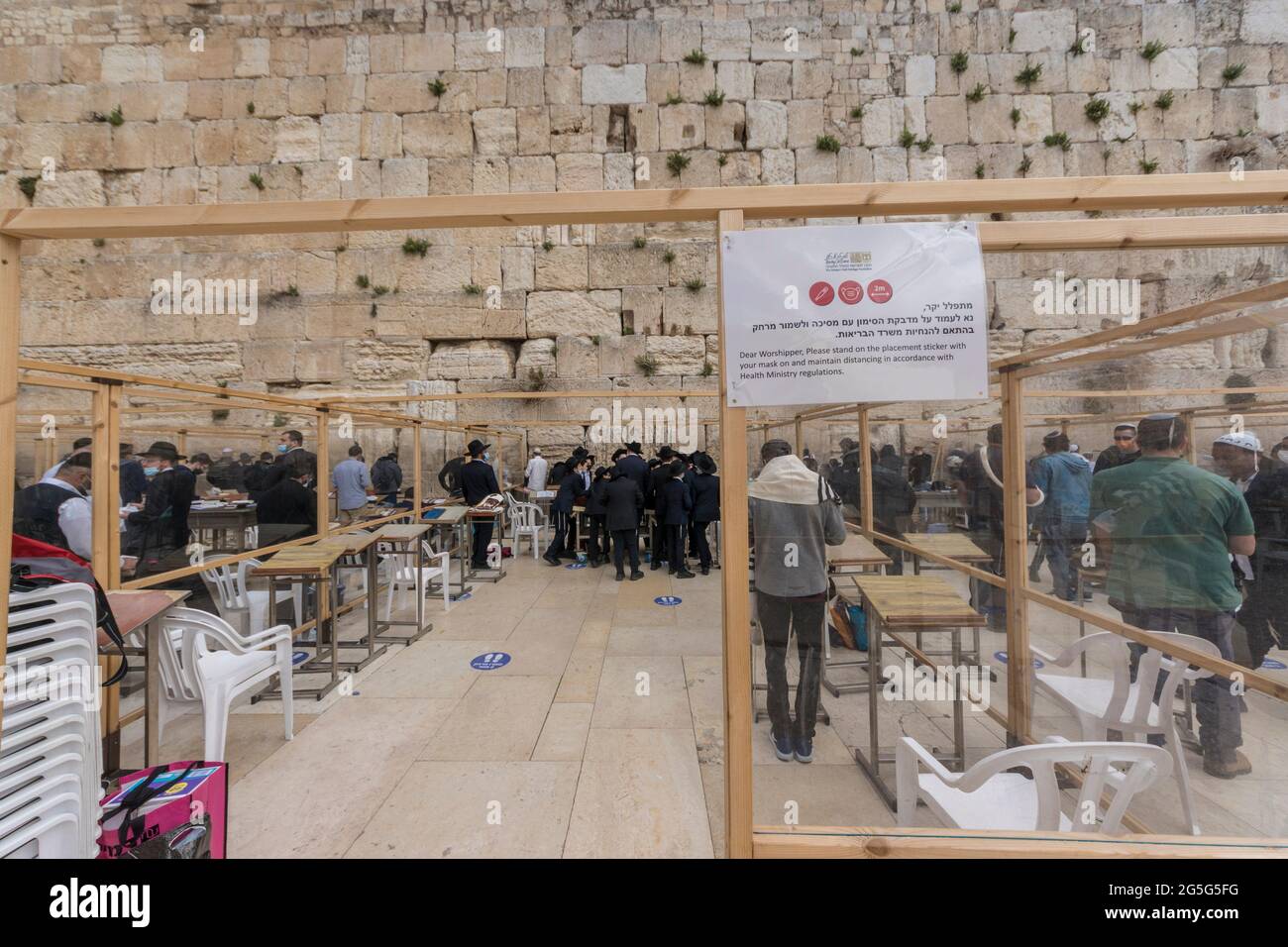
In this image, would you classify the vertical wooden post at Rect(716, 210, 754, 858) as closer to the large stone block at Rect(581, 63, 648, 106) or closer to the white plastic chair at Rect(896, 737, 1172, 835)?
the white plastic chair at Rect(896, 737, 1172, 835)

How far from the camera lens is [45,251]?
1038 centimetres

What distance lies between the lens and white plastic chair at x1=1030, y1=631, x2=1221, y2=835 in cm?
187

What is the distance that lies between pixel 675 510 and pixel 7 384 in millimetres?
5754

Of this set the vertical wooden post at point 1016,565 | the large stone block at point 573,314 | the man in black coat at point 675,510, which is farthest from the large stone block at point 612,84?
the vertical wooden post at point 1016,565

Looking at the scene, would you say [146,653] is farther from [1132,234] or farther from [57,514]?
[1132,234]

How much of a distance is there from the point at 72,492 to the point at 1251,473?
18.2 ft

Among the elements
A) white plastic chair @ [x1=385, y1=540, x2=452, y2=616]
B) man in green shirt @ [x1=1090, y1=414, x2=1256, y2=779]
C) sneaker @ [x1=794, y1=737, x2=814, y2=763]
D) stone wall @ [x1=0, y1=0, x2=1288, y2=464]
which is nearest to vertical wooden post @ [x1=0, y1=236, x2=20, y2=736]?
sneaker @ [x1=794, y1=737, x2=814, y2=763]

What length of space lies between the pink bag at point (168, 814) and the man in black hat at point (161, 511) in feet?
6.90

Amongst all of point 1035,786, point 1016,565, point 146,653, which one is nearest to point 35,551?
point 146,653

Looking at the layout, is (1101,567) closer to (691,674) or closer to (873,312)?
→ (873,312)

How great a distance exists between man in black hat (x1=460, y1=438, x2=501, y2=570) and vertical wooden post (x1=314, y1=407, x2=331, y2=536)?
225cm

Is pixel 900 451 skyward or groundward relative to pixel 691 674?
skyward
